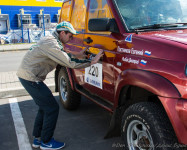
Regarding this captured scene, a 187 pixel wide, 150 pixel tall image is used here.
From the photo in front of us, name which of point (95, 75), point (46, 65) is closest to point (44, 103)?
point (46, 65)

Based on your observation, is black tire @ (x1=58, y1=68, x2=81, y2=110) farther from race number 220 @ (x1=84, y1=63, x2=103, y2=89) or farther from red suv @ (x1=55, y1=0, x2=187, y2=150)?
race number 220 @ (x1=84, y1=63, x2=103, y2=89)

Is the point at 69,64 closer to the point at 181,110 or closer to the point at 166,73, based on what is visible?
the point at 166,73

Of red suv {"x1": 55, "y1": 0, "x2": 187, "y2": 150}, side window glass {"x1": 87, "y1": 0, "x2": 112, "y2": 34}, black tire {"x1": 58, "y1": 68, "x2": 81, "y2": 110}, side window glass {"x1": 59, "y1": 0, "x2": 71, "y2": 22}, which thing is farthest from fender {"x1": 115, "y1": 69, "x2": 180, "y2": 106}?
side window glass {"x1": 59, "y1": 0, "x2": 71, "y2": 22}

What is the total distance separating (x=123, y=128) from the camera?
2.96 m

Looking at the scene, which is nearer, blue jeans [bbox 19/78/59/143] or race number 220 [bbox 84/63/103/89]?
blue jeans [bbox 19/78/59/143]

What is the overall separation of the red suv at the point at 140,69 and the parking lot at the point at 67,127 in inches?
24.7

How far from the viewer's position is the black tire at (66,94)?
15.8 ft

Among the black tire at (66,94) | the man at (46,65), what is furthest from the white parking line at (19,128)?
the black tire at (66,94)

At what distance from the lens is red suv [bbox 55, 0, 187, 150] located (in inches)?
90.1

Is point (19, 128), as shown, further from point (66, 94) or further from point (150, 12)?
point (150, 12)

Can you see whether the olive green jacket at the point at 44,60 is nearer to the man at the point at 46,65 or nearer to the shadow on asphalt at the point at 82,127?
the man at the point at 46,65

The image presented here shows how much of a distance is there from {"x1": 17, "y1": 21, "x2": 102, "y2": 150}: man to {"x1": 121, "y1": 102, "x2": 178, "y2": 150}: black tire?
92 centimetres

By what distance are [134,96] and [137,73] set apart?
1.59ft

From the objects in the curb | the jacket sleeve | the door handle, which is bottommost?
the curb
